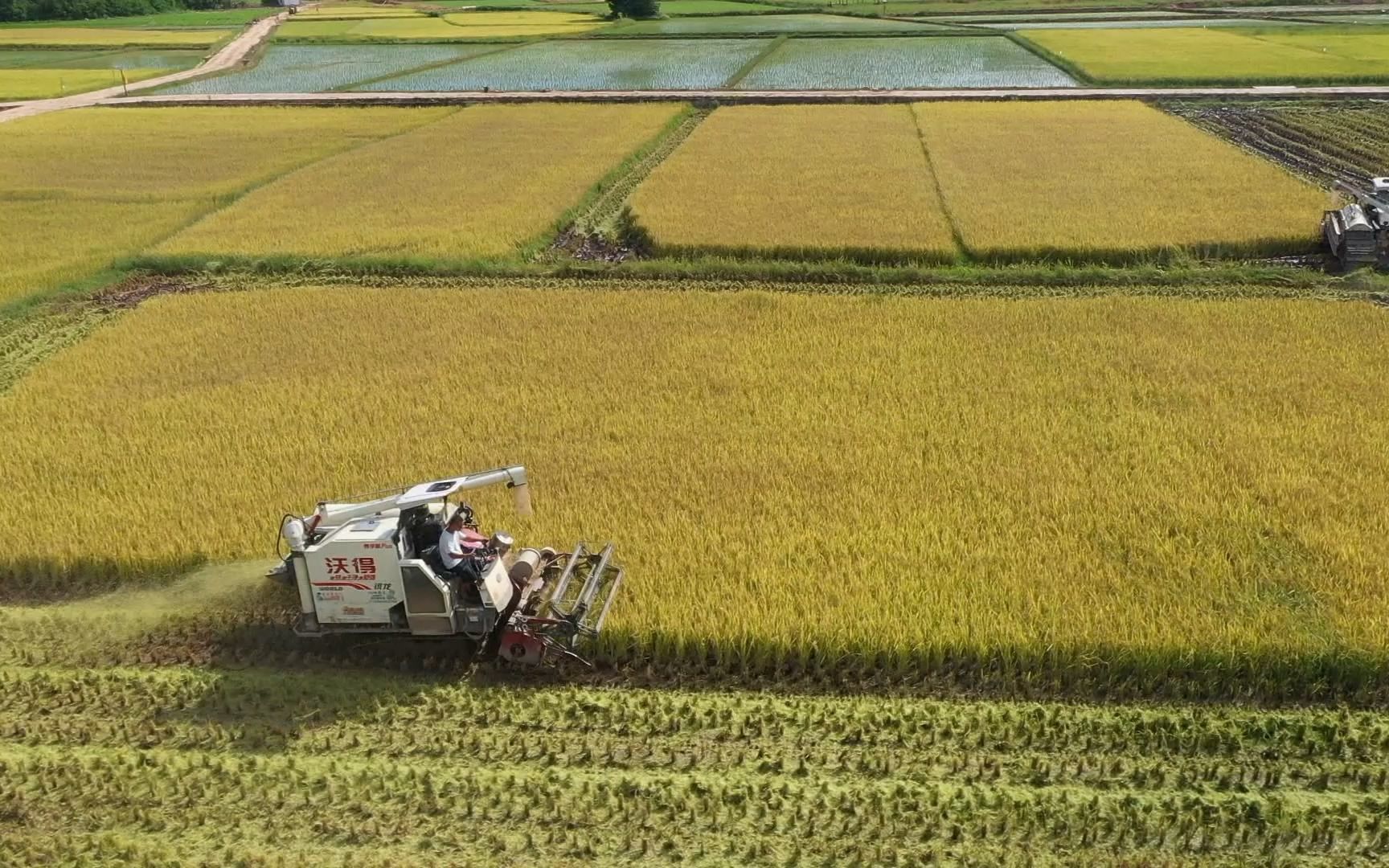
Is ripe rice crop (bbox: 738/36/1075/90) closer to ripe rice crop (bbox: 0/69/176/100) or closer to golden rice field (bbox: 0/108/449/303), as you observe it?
golden rice field (bbox: 0/108/449/303)

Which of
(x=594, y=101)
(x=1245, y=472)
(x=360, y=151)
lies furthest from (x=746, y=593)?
(x=594, y=101)

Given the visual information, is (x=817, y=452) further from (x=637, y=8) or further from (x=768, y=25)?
(x=637, y=8)

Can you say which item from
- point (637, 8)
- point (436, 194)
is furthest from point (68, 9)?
point (436, 194)

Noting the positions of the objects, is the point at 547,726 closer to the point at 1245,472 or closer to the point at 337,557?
the point at 337,557

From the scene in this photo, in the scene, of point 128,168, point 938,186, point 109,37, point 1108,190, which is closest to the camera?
point 1108,190

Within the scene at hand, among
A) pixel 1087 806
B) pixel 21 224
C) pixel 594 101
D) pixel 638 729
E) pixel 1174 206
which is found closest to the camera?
pixel 1087 806

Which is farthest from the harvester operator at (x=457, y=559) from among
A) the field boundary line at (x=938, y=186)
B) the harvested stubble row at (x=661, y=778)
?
the field boundary line at (x=938, y=186)

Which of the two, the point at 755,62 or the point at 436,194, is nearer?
the point at 436,194
